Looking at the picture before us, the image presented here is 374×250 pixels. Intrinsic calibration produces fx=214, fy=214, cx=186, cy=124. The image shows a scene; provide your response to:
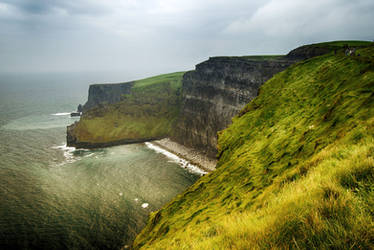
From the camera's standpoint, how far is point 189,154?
81562mm

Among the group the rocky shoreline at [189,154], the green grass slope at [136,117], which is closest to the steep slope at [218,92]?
the rocky shoreline at [189,154]

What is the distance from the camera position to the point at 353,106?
11641 mm

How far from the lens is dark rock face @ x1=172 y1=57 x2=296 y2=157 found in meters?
70.9

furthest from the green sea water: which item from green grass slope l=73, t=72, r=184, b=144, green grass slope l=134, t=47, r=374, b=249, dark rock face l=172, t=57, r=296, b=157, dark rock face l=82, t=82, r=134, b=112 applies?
dark rock face l=82, t=82, r=134, b=112

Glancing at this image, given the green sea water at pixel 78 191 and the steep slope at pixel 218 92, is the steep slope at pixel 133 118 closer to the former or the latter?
the green sea water at pixel 78 191

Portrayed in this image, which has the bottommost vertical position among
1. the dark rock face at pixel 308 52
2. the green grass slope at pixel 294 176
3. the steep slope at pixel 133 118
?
the steep slope at pixel 133 118

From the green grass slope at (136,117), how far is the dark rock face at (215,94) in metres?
12.3

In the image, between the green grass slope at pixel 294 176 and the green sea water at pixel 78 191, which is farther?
the green sea water at pixel 78 191

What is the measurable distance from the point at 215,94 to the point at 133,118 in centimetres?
4515

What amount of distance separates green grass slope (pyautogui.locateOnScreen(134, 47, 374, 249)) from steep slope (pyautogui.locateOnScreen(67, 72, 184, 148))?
79.1m

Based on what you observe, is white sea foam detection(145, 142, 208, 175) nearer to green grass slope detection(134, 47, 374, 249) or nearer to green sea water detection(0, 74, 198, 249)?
green sea water detection(0, 74, 198, 249)

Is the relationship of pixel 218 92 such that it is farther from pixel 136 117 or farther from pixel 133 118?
pixel 133 118

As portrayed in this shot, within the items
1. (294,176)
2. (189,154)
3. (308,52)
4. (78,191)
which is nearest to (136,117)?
(189,154)

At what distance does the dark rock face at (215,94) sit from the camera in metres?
70.9
